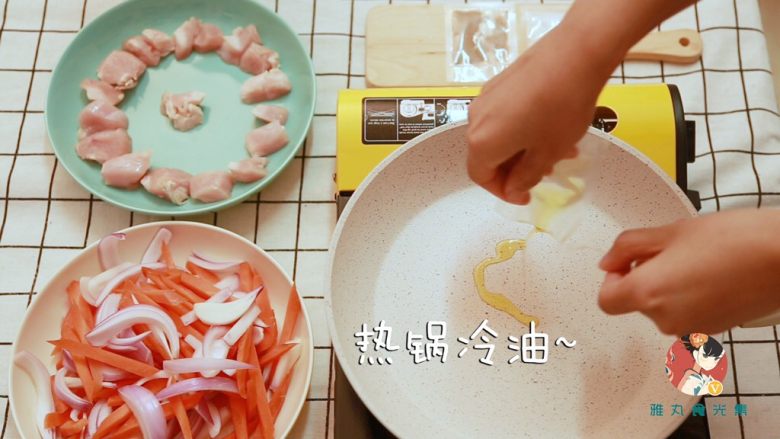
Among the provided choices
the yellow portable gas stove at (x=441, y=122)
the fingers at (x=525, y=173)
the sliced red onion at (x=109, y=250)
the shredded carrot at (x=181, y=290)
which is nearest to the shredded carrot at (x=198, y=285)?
the shredded carrot at (x=181, y=290)

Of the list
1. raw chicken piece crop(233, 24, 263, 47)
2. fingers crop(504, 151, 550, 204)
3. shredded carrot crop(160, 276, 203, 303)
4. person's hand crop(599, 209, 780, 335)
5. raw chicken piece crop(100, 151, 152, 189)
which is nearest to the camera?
person's hand crop(599, 209, 780, 335)

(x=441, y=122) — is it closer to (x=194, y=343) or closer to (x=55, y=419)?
(x=194, y=343)

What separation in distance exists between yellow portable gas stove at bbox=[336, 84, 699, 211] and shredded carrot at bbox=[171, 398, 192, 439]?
12.7 inches

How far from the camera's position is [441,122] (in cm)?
95

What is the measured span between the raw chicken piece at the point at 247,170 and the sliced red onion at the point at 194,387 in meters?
0.32

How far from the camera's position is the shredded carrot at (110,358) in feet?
2.72

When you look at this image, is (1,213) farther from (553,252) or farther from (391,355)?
(553,252)

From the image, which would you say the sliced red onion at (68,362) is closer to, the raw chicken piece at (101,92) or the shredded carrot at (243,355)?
the shredded carrot at (243,355)

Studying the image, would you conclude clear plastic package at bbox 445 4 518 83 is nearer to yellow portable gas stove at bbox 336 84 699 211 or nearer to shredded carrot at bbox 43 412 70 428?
yellow portable gas stove at bbox 336 84 699 211

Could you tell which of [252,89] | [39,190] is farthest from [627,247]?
[39,190]

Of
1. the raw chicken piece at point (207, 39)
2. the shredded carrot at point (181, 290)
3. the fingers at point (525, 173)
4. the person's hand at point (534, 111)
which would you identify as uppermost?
the raw chicken piece at point (207, 39)

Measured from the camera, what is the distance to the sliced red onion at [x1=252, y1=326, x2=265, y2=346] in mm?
877

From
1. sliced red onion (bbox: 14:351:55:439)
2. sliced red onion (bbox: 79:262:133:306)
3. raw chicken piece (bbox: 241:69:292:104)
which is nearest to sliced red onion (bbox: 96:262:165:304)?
sliced red onion (bbox: 79:262:133:306)

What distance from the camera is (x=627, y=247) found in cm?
55
